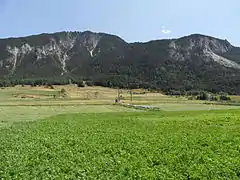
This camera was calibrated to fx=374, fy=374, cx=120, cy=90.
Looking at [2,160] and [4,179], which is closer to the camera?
[4,179]

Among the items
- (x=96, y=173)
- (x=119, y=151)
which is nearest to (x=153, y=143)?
(x=119, y=151)

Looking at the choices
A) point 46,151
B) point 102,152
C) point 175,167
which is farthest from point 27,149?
point 175,167

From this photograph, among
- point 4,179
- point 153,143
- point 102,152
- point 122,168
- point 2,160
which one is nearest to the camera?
point 4,179

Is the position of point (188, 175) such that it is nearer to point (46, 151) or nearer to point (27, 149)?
point (46, 151)

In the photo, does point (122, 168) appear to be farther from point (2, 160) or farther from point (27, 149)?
point (27, 149)

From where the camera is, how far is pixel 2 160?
80.2ft

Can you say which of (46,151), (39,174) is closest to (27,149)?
(46,151)

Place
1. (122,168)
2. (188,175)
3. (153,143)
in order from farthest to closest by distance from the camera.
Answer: (153,143), (122,168), (188,175)

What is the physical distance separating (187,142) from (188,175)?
487 inches

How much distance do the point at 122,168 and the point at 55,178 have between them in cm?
434

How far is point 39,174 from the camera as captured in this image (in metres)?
20.2

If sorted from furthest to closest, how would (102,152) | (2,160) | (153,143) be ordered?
(153,143)
(102,152)
(2,160)

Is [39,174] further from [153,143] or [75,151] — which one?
[153,143]

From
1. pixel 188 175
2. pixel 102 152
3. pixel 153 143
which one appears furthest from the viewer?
pixel 153 143
